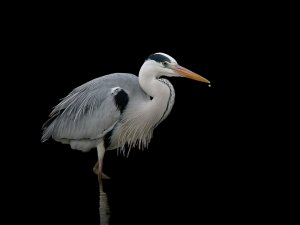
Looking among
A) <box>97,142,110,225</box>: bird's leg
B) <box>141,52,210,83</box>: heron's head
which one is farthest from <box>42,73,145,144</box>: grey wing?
<box>141,52,210,83</box>: heron's head

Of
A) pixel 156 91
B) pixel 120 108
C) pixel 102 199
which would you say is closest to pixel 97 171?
pixel 102 199

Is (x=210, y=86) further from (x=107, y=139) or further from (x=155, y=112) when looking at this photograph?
(x=107, y=139)

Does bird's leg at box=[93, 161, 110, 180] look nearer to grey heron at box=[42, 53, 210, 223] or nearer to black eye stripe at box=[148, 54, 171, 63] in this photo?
grey heron at box=[42, 53, 210, 223]

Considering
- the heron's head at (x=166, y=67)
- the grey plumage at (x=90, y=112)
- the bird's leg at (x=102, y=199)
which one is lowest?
the bird's leg at (x=102, y=199)

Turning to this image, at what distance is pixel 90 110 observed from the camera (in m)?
6.72

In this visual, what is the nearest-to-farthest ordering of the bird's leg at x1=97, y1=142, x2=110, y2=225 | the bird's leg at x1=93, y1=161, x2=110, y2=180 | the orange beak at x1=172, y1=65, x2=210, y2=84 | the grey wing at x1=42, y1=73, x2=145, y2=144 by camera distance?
1. the bird's leg at x1=97, y1=142, x2=110, y2=225
2. the orange beak at x1=172, y1=65, x2=210, y2=84
3. the grey wing at x1=42, y1=73, x2=145, y2=144
4. the bird's leg at x1=93, y1=161, x2=110, y2=180

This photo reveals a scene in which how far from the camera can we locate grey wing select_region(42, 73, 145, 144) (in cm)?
662

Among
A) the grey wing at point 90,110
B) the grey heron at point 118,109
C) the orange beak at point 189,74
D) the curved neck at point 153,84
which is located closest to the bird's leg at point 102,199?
the grey heron at point 118,109

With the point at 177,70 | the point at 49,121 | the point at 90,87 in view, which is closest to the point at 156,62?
the point at 177,70

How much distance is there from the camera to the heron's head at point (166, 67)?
21.1 ft

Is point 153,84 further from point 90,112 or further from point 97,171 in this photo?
point 97,171

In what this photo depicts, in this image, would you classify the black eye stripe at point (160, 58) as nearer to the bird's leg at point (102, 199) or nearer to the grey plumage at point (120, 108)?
the grey plumage at point (120, 108)

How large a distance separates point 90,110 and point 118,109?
12.0 inches

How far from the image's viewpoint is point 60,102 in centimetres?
702
